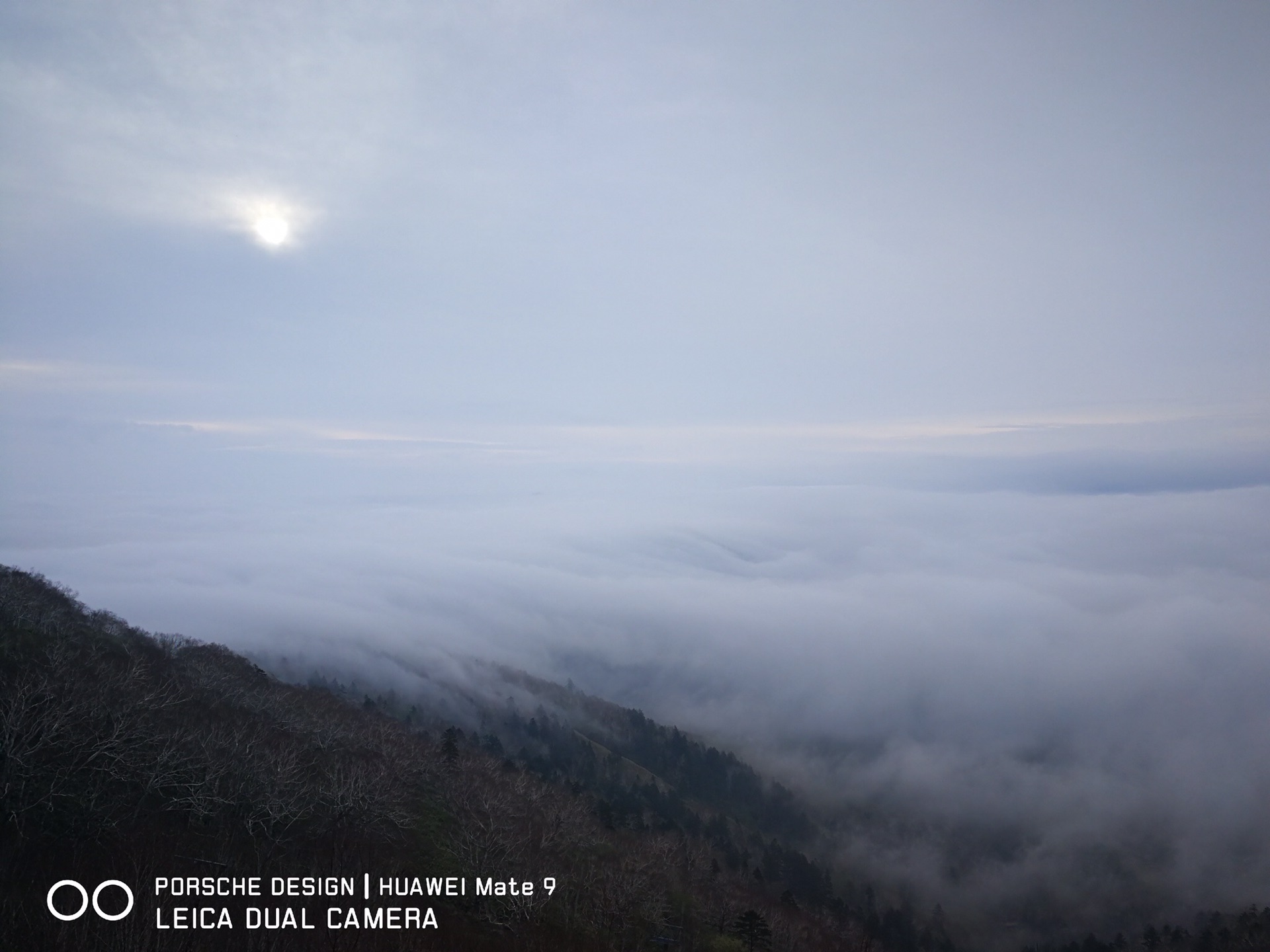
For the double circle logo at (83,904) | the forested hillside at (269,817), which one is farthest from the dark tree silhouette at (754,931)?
the double circle logo at (83,904)

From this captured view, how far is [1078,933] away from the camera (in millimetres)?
159250

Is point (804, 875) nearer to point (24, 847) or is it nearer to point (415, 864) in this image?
point (415, 864)

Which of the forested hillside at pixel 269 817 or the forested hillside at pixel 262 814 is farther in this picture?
the forested hillside at pixel 262 814

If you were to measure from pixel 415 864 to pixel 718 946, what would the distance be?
35.5 metres

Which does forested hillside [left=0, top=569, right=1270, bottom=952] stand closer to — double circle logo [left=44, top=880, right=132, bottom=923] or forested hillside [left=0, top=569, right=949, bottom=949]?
forested hillside [left=0, top=569, right=949, bottom=949]

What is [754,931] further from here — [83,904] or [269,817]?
[83,904]

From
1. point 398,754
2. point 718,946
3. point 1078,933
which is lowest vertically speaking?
point 1078,933

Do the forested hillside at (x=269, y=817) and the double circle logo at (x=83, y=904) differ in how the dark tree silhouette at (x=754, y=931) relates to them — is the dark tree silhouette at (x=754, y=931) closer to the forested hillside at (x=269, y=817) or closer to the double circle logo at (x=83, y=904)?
the forested hillside at (x=269, y=817)

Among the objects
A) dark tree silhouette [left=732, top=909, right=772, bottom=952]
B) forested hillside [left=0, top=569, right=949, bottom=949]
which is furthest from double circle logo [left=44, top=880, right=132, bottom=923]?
dark tree silhouette [left=732, top=909, right=772, bottom=952]

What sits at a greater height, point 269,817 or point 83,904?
point 83,904

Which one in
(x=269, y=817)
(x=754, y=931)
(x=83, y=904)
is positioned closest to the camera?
(x=83, y=904)

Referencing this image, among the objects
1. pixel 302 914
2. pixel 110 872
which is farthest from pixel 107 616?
pixel 302 914

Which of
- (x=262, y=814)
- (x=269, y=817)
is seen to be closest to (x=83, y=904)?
(x=269, y=817)

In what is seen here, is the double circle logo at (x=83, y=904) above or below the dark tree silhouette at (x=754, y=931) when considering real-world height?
above
